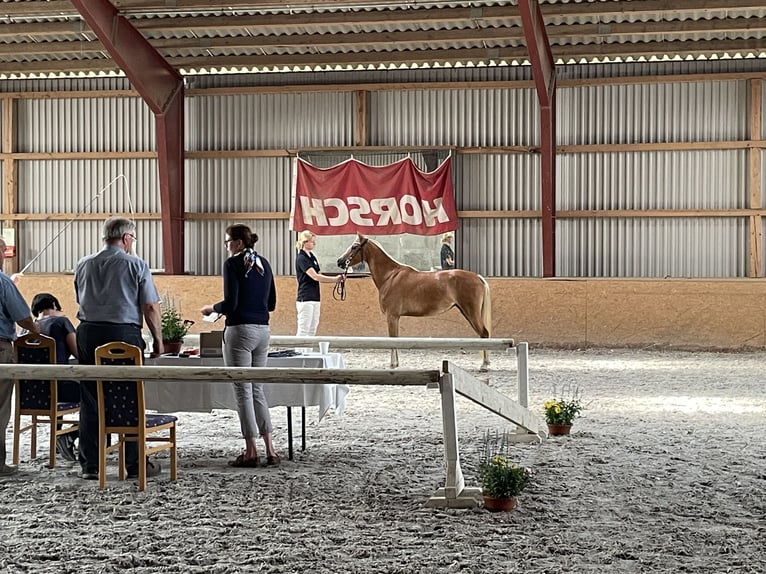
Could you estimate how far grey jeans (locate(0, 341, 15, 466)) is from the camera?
245 inches

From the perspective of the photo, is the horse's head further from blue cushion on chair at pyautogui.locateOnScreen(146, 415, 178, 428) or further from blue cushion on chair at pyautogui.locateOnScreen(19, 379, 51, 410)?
blue cushion on chair at pyautogui.locateOnScreen(146, 415, 178, 428)

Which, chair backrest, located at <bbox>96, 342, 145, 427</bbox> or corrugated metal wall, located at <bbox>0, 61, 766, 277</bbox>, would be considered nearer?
chair backrest, located at <bbox>96, 342, 145, 427</bbox>

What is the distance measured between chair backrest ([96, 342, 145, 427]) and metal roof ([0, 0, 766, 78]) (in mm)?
9370

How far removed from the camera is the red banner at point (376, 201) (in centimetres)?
1672

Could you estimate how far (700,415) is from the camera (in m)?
8.74

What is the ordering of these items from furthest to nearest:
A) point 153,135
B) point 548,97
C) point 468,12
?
point 153,135, point 548,97, point 468,12

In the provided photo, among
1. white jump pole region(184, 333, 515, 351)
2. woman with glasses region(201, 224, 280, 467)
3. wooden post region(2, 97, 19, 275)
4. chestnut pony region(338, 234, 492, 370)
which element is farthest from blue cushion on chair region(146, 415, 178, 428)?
wooden post region(2, 97, 19, 275)

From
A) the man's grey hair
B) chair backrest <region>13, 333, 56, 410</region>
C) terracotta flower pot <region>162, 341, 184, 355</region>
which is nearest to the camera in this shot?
the man's grey hair

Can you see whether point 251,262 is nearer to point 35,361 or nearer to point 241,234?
point 241,234

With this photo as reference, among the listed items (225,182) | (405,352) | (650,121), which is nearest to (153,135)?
(225,182)

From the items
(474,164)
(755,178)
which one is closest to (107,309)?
(474,164)

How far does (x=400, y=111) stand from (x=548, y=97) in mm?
2660

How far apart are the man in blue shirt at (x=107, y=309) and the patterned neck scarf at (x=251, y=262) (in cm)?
60

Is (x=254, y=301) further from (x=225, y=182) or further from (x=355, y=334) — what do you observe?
(x=225, y=182)
